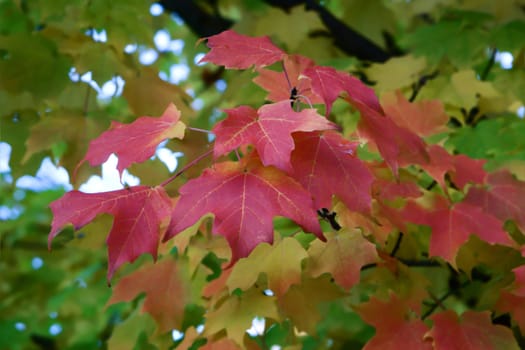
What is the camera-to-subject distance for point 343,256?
1045mm

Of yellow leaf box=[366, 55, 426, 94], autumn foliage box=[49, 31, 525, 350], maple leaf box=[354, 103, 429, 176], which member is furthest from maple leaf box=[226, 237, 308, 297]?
yellow leaf box=[366, 55, 426, 94]

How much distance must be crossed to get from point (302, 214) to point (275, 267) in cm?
22

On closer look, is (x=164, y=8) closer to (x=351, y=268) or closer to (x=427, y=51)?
(x=427, y=51)

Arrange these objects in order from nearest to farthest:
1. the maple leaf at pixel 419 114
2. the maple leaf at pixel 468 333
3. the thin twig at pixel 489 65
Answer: the maple leaf at pixel 468 333 → the maple leaf at pixel 419 114 → the thin twig at pixel 489 65

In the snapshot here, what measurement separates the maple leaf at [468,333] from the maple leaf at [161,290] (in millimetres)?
504

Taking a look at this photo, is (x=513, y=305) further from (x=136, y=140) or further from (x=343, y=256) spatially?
(x=136, y=140)

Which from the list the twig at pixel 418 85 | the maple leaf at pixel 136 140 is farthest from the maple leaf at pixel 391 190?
the twig at pixel 418 85

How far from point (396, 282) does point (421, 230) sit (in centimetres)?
22

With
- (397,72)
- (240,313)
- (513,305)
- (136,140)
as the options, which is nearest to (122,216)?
(136,140)

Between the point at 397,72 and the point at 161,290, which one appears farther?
the point at 397,72

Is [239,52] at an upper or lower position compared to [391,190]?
upper

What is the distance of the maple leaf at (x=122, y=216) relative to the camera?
90 cm

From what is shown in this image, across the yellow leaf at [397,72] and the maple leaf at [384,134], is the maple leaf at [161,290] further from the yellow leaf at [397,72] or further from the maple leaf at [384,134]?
the yellow leaf at [397,72]

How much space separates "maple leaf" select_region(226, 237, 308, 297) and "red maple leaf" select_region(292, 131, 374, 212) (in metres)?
0.17
